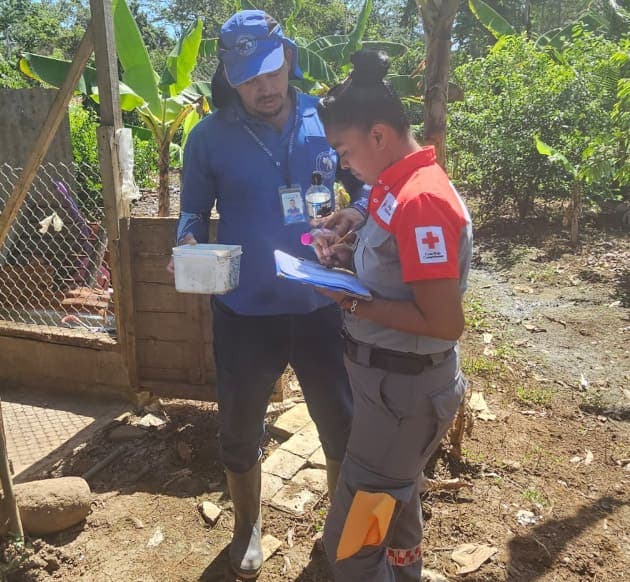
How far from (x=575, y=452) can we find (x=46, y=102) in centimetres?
630

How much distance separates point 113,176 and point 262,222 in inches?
61.4

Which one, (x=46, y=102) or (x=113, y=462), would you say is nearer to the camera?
(x=113, y=462)

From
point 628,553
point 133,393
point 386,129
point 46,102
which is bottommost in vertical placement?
point 628,553

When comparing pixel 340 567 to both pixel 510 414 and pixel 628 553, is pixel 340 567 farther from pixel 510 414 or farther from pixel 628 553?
pixel 510 414

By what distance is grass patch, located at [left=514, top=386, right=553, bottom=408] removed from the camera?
3.95m

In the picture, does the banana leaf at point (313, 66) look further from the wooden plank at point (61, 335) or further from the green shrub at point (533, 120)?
the wooden plank at point (61, 335)

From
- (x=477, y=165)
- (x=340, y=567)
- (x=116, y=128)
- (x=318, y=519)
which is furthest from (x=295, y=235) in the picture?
(x=477, y=165)

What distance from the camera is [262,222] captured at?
87.7 inches

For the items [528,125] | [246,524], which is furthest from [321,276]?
[528,125]

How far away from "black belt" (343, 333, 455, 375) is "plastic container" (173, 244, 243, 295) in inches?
25.1

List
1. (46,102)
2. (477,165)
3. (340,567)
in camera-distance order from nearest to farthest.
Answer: (340,567) < (46,102) < (477,165)

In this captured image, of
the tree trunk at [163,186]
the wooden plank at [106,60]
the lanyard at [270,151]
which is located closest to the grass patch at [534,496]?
the lanyard at [270,151]

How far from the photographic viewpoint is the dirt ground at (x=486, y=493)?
254cm

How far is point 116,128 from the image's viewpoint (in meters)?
3.32
